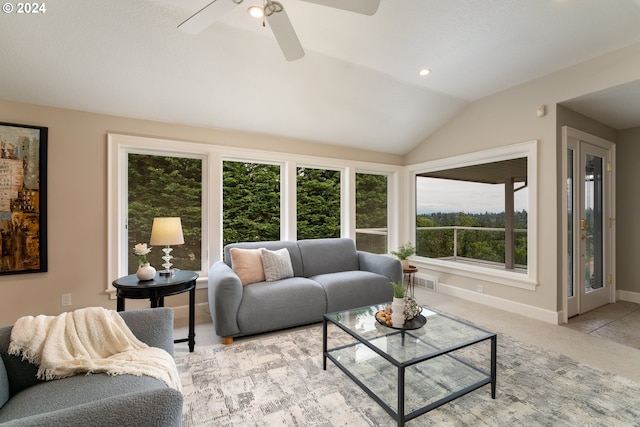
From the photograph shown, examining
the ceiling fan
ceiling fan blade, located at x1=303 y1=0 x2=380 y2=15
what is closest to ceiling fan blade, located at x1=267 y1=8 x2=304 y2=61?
the ceiling fan

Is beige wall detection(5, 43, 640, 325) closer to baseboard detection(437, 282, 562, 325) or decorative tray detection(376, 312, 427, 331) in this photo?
baseboard detection(437, 282, 562, 325)

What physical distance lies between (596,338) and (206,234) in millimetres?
4251

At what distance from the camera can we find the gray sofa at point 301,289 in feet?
8.72

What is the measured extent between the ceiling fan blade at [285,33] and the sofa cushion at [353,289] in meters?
2.24

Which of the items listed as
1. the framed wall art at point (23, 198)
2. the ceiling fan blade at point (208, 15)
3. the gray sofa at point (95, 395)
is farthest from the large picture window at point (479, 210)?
the framed wall art at point (23, 198)

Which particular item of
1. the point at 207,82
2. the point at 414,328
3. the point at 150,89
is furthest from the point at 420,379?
the point at 150,89

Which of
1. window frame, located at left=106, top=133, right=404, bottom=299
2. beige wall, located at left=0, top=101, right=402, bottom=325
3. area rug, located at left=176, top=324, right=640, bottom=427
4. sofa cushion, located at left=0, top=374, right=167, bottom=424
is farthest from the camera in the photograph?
window frame, located at left=106, top=133, right=404, bottom=299

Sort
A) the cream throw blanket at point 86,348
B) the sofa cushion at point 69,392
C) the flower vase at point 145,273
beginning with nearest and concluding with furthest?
the sofa cushion at point 69,392 < the cream throw blanket at point 86,348 < the flower vase at point 145,273

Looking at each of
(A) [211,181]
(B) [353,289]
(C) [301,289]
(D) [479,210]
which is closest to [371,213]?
(D) [479,210]

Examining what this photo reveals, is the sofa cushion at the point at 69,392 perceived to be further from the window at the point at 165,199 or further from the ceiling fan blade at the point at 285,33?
the window at the point at 165,199

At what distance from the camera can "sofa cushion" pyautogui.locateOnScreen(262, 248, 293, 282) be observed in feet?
10.5

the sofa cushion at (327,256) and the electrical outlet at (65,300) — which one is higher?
the sofa cushion at (327,256)

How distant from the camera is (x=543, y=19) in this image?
238 cm

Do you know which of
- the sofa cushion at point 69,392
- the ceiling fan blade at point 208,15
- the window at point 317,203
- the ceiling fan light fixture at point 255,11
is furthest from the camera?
the window at point 317,203
